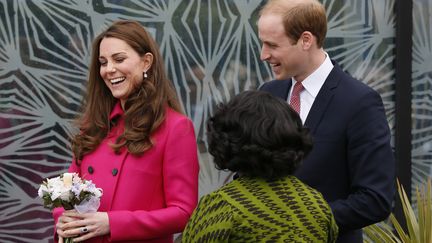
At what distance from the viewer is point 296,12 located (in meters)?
3.34

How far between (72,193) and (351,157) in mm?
1032

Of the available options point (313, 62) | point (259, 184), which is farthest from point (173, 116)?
point (259, 184)

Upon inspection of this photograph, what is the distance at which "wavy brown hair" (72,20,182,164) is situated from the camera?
11.3 ft

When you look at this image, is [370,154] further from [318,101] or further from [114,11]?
[114,11]

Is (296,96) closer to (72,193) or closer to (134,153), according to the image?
(134,153)

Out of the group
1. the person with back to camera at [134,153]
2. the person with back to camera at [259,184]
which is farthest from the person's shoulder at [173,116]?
the person with back to camera at [259,184]

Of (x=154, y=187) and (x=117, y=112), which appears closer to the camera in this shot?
(x=154, y=187)

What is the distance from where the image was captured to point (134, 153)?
3.41 m

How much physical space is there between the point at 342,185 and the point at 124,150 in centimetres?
87

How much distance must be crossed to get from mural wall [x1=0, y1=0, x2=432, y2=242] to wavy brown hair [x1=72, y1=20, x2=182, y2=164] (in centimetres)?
150

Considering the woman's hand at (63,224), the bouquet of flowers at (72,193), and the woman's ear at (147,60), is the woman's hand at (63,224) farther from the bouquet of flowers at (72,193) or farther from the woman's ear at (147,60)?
the woman's ear at (147,60)

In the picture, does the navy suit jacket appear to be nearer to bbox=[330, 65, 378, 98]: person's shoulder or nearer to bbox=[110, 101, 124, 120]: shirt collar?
bbox=[330, 65, 378, 98]: person's shoulder

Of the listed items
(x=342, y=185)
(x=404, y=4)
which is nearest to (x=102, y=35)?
(x=342, y=185)

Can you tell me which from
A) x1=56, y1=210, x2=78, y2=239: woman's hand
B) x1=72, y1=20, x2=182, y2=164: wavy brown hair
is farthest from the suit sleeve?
x1=56, y1=210, x2=78, y2=239: woman's hand
